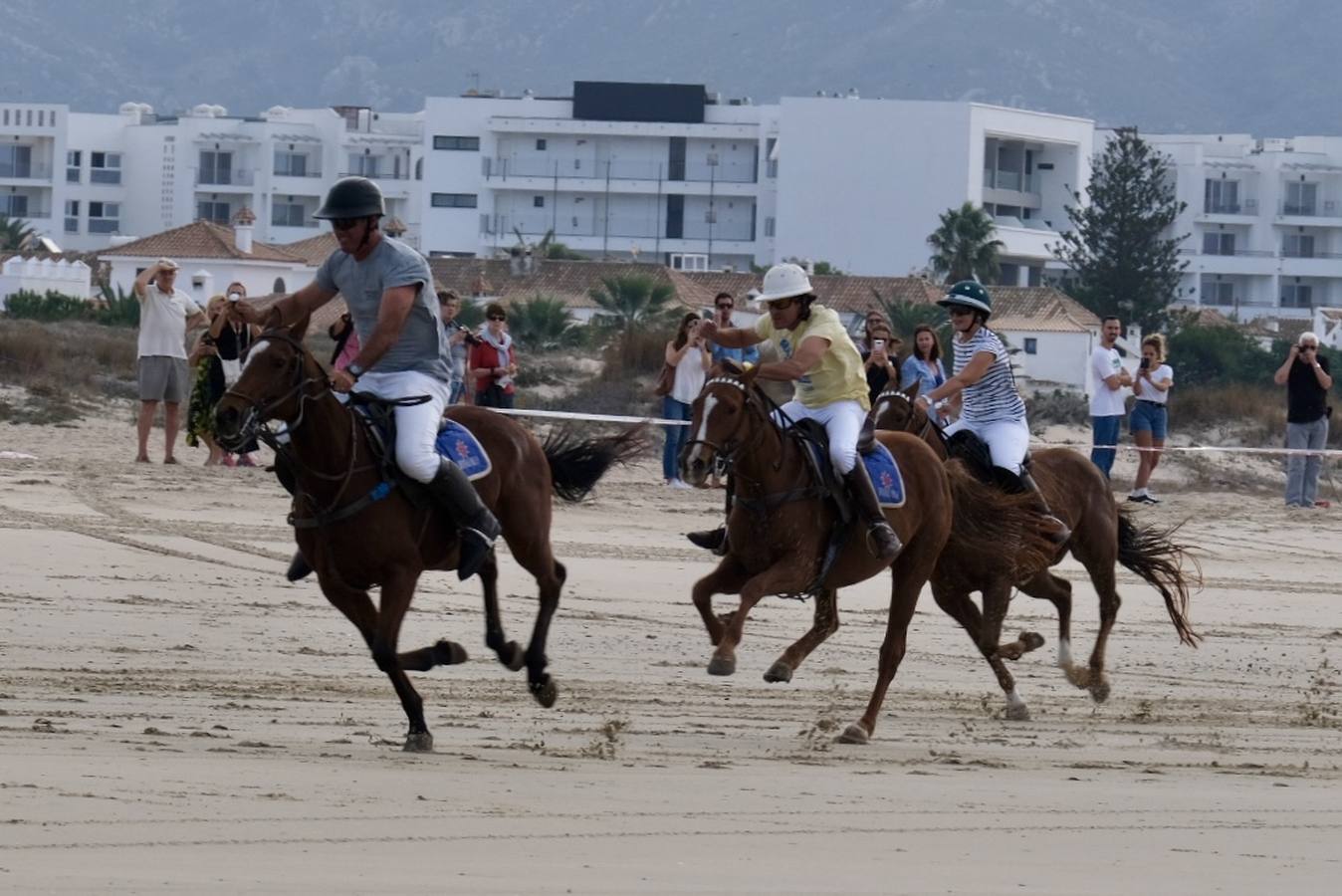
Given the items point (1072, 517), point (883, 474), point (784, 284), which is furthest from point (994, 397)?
point (784, 284)

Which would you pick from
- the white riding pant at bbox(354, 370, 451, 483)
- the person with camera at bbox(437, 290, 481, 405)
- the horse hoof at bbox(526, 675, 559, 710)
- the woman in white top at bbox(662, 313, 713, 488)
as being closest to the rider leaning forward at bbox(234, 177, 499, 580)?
the white riding pant at bbox(354, 370, 451, 483)

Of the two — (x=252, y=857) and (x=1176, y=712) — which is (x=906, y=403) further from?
(x=252, y=857)

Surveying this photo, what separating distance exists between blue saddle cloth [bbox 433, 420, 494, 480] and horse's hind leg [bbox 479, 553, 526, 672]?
18.0 inches

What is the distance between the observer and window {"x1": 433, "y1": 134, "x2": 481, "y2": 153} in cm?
11925

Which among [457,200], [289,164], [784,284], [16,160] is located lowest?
[784,284]

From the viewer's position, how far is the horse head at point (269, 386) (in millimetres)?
9750

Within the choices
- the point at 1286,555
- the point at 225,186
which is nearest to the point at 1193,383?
the point at 1286,555

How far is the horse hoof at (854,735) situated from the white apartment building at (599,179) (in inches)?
4109

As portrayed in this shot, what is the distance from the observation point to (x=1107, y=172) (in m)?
85.2

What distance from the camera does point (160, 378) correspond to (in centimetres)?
2322

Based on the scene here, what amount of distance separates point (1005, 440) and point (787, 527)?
91.0 inches

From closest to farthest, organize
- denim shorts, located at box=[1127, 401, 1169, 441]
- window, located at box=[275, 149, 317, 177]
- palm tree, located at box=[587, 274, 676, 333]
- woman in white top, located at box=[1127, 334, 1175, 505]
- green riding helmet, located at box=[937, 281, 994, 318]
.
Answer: green riding helmet, located at box=[937, 281, 994, 318], woman in white top, located at box=[1127, 334, 1175, 505], denim shorts, located at box=[1127, 401, 1169, 441], palm tree, located at box=[587, 274, 676, 333], window, located at box=[275, 149, 317, 177]

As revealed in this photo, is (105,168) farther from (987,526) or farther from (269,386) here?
(269,386)

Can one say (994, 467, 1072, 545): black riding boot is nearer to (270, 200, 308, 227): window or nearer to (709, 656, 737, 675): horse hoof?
(709, 656, 737, 675): horse hoof
